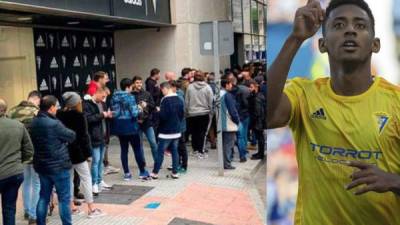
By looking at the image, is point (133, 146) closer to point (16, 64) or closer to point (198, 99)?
point (198, 99)

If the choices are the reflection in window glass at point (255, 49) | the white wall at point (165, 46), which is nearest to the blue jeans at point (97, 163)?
the white wall at point (165, 46)

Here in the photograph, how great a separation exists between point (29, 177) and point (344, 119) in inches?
218

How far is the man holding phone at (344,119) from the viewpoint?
206cm

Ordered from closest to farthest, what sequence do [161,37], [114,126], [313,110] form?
1. [313,110]
2. [114,126]
3. [161,37]

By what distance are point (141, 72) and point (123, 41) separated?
1080mm

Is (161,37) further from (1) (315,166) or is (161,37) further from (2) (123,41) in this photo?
(1) (315,166)

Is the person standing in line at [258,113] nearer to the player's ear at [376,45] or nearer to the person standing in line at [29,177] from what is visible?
the person standing in line at [29,177]

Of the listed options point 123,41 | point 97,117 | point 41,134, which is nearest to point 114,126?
point 97,117

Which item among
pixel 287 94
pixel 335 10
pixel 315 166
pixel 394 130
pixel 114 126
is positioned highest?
pixel 335 10

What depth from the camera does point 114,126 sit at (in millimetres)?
8531

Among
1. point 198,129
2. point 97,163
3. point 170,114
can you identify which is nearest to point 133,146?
point 170,114

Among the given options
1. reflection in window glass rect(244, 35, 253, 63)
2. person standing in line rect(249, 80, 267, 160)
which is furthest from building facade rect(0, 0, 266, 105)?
reflection in window glass rect(244, 35, 253, 63)

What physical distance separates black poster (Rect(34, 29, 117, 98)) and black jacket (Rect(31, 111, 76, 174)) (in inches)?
247

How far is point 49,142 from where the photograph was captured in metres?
5.82
